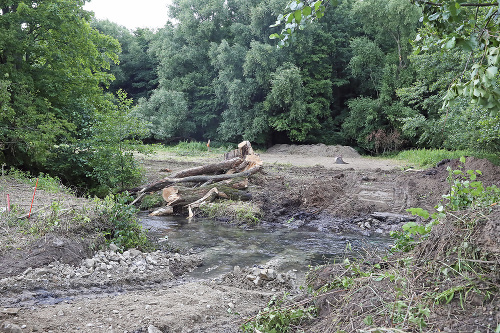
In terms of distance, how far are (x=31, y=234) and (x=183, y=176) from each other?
7407 millimetres

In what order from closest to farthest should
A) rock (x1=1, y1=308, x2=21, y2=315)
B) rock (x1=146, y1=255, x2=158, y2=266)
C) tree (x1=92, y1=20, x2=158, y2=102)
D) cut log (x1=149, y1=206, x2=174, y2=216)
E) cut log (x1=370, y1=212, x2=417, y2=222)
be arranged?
rock (x1=1, y1=308, x2=21, y2=315), rock (x1=146, y1=255, x2=158, y2=266), cut log (x1=370, y1=212, x2=417, y2=222), cut log (x1=149, y1=206, x2=174, y2=216), tree (x1=92, y1=20, x2=158, y2=102)

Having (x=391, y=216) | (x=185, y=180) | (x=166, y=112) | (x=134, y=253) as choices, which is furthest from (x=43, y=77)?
(x=166, y=112)

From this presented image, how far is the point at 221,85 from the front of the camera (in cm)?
3359

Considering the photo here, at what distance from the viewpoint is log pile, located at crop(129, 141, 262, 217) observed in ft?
38.5

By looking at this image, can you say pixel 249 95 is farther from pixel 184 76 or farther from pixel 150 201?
pixel 150 201

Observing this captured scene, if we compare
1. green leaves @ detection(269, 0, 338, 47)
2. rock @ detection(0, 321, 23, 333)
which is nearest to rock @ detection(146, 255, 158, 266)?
rock @ detection(0, 321, 23, 333)

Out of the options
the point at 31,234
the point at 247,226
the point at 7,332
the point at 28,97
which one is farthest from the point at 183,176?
the point at 7,332

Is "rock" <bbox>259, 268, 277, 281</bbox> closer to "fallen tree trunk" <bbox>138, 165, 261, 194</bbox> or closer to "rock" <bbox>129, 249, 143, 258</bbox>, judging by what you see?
"rock" <bbox>129, 249, 143, 258</bbox>

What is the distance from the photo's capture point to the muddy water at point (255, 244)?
7047 mm

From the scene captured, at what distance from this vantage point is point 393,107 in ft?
96.5

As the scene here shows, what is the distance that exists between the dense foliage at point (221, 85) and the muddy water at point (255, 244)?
14.2ft

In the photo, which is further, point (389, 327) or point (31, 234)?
point (31, 234)

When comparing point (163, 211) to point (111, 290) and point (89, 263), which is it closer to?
point (89, 263)

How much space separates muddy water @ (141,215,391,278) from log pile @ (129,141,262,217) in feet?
2.83
